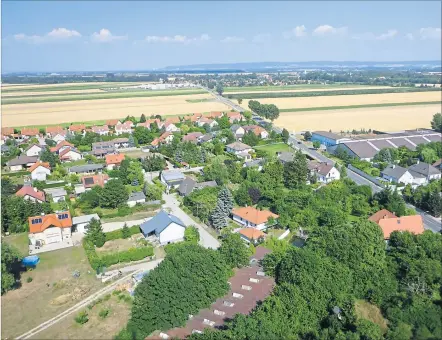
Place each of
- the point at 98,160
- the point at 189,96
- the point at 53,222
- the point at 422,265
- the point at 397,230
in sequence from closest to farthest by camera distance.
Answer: the point at 422,265 → the point at 397,230 → the point at 53,222 → the point at 98,160 → the point at 189,96

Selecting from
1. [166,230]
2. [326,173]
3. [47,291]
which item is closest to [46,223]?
[47,291]

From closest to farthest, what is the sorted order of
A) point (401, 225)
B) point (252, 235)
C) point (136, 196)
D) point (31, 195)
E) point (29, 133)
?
1. point (401, 225)
2. point (252, 235)
3. point (31, 195)
4. point (136, 196)
5. point (29, 133)

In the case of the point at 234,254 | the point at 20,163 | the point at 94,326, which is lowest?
the point at 94,326

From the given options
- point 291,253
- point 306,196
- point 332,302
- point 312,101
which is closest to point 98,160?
point 306,196

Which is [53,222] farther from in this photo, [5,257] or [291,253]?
[291,253]

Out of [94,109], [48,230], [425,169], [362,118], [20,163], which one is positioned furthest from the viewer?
[94,109]

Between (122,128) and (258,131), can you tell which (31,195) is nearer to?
(122,128)

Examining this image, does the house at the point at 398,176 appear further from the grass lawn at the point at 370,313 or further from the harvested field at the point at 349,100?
the harvested field at the point at 349,100
